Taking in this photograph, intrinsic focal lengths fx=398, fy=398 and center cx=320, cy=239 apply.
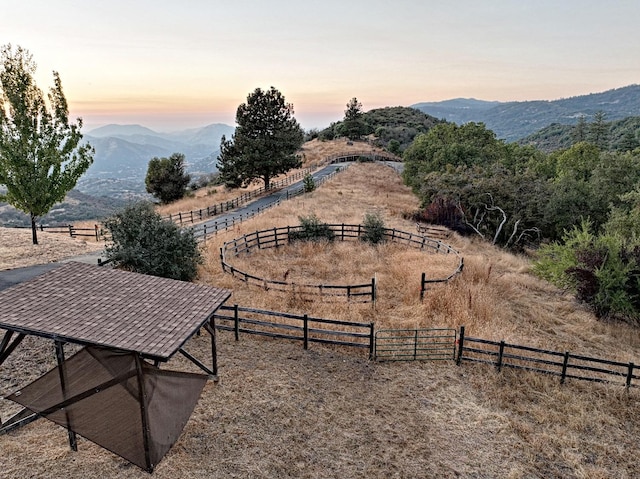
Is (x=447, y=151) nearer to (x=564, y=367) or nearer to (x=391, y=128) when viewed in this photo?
(x=564, y=367)

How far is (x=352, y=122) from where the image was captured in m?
88.8

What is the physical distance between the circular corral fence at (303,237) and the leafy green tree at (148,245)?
2294 millimetres

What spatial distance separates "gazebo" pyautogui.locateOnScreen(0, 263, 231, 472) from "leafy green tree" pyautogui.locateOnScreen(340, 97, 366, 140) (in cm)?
8324

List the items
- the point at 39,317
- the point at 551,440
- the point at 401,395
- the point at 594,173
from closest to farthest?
1. the point at 39,317
2. the point at 551,440
3. the point at 401,395
4. the point at 594,173

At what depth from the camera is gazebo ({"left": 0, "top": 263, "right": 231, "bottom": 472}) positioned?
687 cm

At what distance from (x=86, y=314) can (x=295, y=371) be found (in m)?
5.71

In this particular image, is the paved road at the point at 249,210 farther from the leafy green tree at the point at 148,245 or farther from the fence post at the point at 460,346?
the fence post at the point at 460,346

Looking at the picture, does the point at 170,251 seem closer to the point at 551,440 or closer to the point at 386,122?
the point at 551,440

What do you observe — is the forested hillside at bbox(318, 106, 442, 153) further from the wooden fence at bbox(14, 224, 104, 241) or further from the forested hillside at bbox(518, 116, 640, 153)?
the wooden fence at bbox(14, 224, 104, 241)

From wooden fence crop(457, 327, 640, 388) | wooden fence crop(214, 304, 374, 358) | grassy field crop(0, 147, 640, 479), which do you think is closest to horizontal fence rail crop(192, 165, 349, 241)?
wooden fence crop(214, 304, 374, 358)

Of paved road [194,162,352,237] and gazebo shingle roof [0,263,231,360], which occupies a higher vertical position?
gazebo shingle roof [0,263,231,360]

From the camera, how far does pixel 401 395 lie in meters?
10.5

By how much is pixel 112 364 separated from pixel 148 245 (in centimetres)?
892

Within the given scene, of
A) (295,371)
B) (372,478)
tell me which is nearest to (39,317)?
(295,371)
